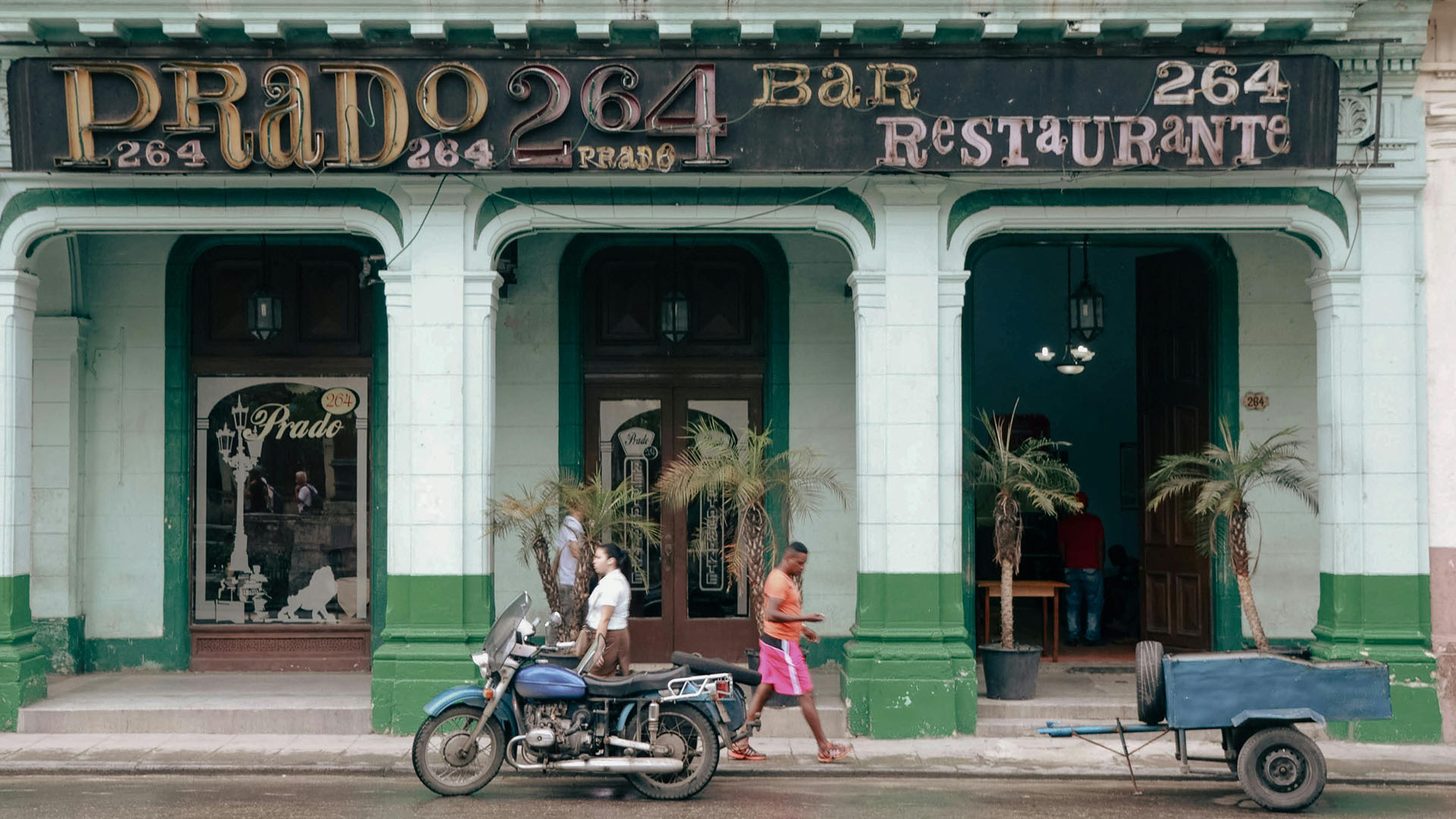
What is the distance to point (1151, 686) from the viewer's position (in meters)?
9.35

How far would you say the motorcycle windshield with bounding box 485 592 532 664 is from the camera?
30.6 feet

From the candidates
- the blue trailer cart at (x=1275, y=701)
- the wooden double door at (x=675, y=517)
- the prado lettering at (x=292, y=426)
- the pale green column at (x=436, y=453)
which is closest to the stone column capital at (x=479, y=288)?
the pale green column at (x=436, y=453)

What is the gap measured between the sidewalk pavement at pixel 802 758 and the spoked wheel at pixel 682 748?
0.98 metres

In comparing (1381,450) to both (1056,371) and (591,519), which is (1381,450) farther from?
(1056,371)

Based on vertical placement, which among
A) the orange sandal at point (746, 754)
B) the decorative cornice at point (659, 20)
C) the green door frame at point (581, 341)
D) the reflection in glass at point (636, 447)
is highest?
the decorative cornice at point (659, 20)

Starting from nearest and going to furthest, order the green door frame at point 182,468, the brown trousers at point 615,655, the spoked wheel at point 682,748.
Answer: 1. the spoked wheel at point 682,748
2. the brown trousers at point 615,655
3. the green door frame at point 182,468

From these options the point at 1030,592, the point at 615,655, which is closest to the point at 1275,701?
the point at 615,655

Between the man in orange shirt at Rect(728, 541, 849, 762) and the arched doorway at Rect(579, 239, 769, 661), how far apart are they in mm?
3441

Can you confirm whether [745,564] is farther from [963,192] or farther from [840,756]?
[963,192]

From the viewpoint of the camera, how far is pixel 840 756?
10.7m

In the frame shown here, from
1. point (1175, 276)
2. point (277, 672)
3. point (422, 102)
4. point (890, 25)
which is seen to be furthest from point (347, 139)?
point (1175, 276)

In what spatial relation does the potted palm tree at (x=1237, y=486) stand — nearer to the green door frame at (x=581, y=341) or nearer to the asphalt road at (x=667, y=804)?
the asphalt road at (x=667, y=804)

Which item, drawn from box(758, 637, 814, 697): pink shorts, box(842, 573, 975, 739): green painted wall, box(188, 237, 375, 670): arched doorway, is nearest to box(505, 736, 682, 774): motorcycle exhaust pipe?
box(758, 637, 814, 697): pink shorts

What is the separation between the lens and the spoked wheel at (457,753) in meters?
9.27
